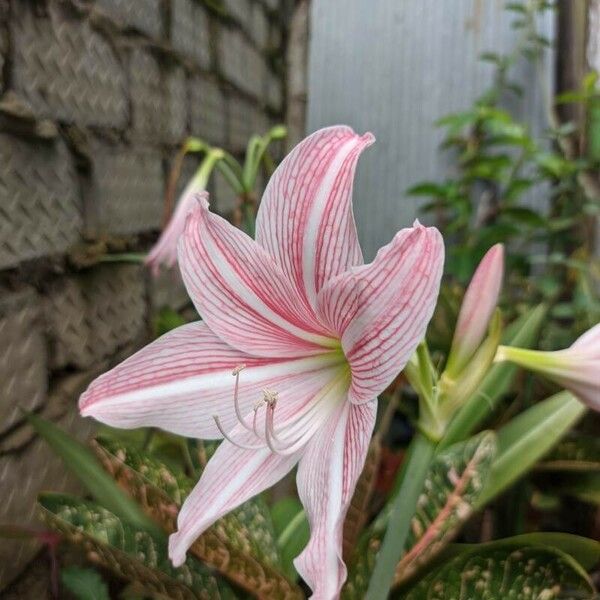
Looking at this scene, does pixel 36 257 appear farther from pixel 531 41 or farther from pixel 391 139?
pixel 531 41

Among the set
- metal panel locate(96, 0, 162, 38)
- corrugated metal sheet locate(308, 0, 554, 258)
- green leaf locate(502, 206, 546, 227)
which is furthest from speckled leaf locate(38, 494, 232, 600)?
corrugated metal sheet locate(308, 0, 554, 258)

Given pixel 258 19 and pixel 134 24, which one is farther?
pixel 258 19

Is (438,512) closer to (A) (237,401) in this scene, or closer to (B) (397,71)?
(A) (237,401)

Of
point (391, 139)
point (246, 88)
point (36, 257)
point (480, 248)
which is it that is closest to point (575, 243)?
point (480, 248)

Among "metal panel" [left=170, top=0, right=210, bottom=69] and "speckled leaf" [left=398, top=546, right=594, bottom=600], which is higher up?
"metal panel" [left=170, top=0, right=210, bottom=69]

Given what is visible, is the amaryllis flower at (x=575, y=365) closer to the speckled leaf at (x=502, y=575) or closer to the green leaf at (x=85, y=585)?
the speckled leaf at (x=502, y=575)

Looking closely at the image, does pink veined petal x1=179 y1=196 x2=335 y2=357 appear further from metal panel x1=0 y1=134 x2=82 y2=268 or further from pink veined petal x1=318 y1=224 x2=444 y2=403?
metal panel x1=0 y1=134 x2=82 y2=268

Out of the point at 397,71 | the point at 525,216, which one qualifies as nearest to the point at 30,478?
the point at 525,216
